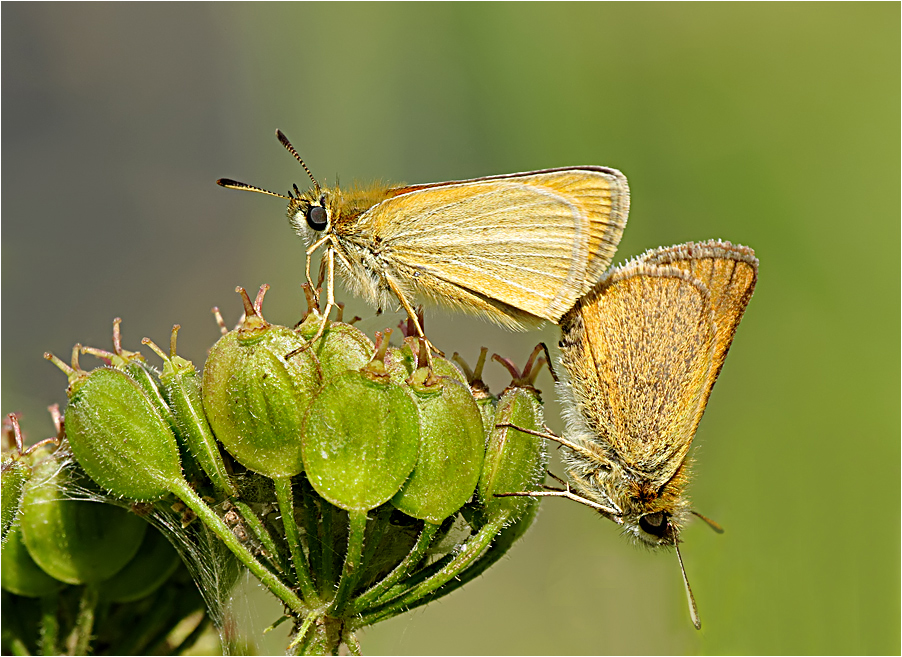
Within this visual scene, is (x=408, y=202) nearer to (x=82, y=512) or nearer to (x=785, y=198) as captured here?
(x=82, y=512)

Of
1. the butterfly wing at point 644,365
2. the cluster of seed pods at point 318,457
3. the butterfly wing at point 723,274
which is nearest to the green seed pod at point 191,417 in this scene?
the cluster of seed pods at point 318,457

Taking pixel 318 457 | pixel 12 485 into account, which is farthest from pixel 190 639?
pixel 318 457

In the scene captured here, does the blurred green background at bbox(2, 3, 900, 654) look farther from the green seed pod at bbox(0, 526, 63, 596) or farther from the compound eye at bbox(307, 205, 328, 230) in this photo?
the green seed pod at bbox(0, 526, 63, 596)

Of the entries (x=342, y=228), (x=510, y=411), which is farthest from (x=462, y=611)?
(x=510, y=411)

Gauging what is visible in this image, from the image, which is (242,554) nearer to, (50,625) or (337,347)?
(337,347)

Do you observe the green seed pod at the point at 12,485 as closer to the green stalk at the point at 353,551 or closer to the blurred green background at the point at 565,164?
the blurred green background at the point at 565,164

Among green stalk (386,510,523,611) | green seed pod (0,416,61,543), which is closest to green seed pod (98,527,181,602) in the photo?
green seed pod (0,416,61,543)
